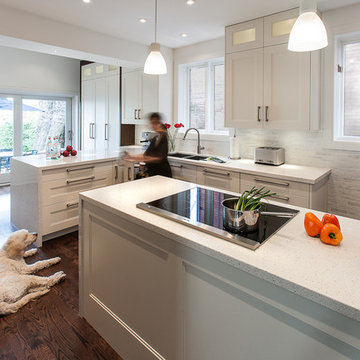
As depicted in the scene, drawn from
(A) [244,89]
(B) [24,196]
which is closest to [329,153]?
(A) [244,89]

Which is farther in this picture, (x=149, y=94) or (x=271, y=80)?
(x=149, y=94)

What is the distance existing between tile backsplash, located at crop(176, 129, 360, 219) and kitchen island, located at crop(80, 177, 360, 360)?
5.94ft

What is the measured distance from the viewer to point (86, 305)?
206 cm

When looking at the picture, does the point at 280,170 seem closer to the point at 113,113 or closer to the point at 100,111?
the point at 113,113

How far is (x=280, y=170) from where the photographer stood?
3062mm

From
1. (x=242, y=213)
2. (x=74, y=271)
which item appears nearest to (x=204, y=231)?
(x=242, y=213)

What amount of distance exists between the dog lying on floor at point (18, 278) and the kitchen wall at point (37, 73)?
163 inches

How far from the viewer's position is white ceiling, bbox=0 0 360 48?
115 inches

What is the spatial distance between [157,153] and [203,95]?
5.57 ft

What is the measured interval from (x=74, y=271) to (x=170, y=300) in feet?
5.33

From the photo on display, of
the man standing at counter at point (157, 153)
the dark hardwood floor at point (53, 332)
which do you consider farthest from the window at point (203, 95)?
the dark hardwood floor at point (53, 332)

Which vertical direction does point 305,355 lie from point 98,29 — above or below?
below

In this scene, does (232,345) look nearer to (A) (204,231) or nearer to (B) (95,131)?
(A) (204,231)

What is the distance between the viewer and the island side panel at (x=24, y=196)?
3180 millimetres
